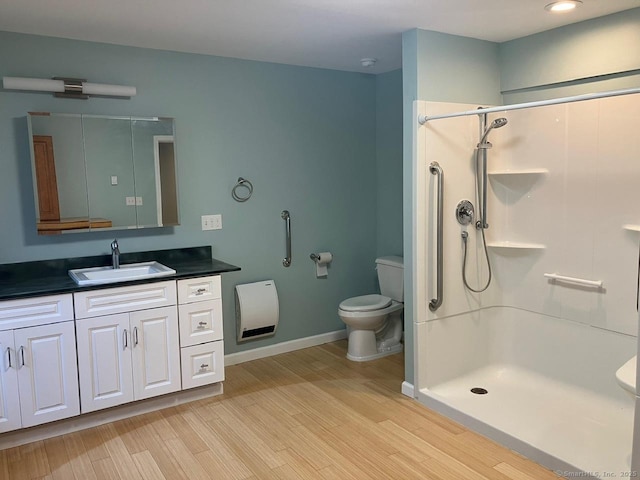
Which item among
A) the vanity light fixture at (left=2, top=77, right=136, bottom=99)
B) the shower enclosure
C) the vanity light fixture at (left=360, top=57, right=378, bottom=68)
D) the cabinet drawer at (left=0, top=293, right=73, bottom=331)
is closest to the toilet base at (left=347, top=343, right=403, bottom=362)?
the shower enclosure

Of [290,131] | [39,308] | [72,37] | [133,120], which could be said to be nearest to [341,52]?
[290,131]

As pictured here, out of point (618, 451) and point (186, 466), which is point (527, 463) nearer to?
point (618, 451)

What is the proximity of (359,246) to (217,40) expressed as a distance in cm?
207

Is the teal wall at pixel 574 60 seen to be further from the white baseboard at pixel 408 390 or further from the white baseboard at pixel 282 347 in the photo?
the white baseboard at pixel 282 347

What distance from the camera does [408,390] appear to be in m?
3.39

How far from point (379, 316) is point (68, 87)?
102 inches

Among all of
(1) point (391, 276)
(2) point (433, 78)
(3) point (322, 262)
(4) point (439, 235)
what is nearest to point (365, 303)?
(1) point (391, 276)

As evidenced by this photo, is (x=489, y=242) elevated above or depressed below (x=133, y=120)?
below

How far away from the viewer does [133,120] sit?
3393 millimetres

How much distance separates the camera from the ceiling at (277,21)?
2.66m

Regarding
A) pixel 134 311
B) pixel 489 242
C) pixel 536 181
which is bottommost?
pixel 134 311

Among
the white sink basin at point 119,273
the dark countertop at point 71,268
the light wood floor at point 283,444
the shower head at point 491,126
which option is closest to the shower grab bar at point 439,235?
the shower head at point 491,126

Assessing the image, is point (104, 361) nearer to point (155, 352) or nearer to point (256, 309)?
point (155, 352)

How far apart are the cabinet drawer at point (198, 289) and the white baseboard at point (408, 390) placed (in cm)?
132
